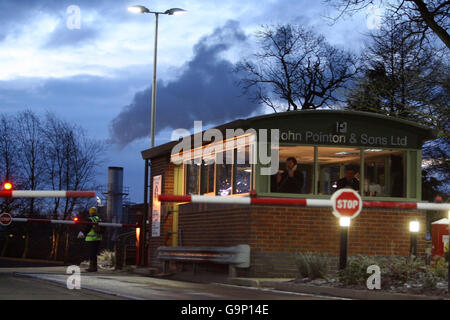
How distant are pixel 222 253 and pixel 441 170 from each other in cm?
3005

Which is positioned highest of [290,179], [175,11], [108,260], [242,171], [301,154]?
[175,11]

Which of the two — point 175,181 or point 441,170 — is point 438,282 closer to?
point 175,181

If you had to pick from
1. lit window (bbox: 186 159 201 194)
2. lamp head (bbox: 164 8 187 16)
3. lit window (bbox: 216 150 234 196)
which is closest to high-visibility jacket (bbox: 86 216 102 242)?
lit window (bbox: 186 159 201 194)

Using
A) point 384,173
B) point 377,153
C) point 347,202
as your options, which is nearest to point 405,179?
point 384,173

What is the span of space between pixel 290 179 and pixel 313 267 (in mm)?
3611

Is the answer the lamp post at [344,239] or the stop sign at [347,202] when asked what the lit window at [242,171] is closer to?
the lamp post at [344,239]

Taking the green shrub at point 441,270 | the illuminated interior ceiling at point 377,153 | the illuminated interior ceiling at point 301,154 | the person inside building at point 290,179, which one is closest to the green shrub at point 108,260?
the person inside building at point 290,179

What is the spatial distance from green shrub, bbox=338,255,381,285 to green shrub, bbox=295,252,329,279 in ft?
4.03

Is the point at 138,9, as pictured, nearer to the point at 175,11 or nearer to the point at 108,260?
the point at 175,11

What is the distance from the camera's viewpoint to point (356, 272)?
1289 centimetres

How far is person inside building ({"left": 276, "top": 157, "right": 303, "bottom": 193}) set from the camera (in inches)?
702

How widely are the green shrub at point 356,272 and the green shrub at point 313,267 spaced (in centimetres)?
123

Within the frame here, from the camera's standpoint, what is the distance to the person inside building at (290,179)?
702 inches
